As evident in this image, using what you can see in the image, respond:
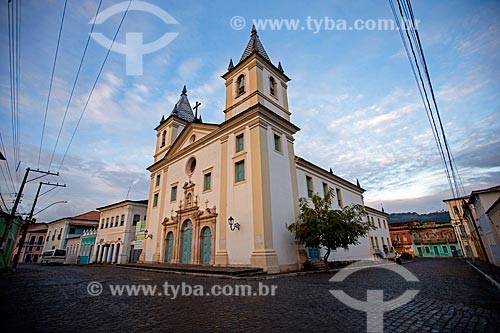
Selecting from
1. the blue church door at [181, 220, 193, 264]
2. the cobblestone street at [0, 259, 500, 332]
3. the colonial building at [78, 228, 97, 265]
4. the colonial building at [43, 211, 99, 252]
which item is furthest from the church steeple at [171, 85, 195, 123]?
the colonial building at [43, 211, 99, 252]

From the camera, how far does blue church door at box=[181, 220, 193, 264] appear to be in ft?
57.7

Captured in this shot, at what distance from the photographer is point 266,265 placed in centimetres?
1202

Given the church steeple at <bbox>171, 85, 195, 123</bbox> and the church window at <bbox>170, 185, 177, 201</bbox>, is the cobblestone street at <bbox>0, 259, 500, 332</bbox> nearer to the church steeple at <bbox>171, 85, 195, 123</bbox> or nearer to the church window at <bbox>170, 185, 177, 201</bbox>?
the church window at <bbox>170, 185, 177, 201</bbox>

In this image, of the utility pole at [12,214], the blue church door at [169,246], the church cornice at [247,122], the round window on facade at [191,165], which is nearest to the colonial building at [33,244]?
the utility pole at [12,214]

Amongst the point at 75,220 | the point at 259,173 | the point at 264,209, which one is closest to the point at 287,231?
the point at 264,209

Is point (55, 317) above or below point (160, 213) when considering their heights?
below

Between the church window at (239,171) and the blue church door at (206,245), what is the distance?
422 centimetres

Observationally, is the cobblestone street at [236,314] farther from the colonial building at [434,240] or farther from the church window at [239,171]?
the colonial building at [434,240]

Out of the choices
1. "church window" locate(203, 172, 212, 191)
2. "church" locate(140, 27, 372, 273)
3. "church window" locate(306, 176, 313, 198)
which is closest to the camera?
"church" locate(140, 27, 372, 273)

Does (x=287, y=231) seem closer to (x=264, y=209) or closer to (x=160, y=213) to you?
(x=264, y=209)

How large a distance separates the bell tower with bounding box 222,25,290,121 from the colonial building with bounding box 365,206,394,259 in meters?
20.2

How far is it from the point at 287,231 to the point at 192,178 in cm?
888

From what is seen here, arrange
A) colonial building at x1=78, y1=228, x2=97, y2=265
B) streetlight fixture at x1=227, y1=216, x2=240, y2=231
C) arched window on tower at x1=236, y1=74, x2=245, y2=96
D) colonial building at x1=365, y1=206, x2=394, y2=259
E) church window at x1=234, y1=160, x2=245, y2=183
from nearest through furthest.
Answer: streetlight fixture at x1=227, y1=216, x2=240, y2=231 < church window at x1=234, y1=160, x2=245, y2=183 < arched window on tower at x1=236, y1=74, x2=245, y2=96 < colonial building at x1=365, y1=206, x2=394, y2=259 < colonial building at x1=78, y1=228, x2=97, y2=265

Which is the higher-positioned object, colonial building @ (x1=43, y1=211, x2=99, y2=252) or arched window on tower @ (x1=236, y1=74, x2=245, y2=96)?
arched window on tower @ (x1=236, y1=74, x2=245, y2=96)
